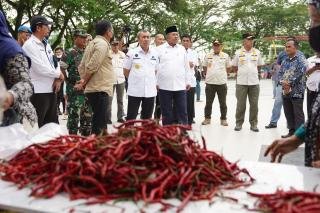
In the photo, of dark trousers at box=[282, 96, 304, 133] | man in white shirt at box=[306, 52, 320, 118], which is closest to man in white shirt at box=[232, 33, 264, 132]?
dark trousers at box=[282, 96, 304, 133]

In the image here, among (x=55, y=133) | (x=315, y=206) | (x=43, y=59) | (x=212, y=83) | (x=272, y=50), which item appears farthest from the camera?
(x=272, y=50)

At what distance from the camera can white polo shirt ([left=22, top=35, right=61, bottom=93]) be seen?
5.94m

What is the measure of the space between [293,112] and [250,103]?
107 centimetres

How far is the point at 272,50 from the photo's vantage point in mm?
40250

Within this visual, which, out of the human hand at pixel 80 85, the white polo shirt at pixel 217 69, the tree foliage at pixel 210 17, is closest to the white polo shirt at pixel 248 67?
the white polo shirt at pixel 217 69

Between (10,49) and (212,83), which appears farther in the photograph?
(212,83)

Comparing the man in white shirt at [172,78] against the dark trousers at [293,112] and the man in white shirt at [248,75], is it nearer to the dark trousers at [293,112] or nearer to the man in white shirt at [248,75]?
the man in white shirt at [248,75]

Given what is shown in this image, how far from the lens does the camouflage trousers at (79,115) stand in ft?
22.7

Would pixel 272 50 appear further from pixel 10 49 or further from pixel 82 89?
pixel 10 49

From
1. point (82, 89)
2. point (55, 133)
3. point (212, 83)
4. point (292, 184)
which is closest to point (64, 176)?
point (55, 133)

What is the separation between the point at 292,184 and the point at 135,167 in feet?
2.39

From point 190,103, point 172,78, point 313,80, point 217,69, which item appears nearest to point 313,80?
point 313,80

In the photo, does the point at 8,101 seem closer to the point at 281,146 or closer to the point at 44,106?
the point at 281,146

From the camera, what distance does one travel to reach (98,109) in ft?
21.7
